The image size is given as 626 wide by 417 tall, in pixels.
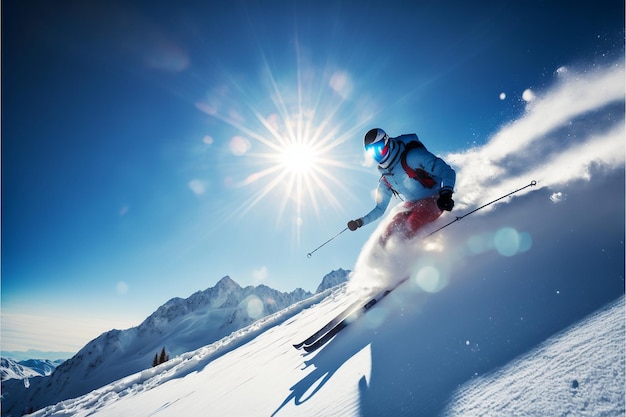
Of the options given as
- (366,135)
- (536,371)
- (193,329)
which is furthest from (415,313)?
(193,329)

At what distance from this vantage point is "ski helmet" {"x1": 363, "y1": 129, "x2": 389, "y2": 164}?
17.9 ft

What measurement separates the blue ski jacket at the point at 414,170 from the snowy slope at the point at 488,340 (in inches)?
51.8

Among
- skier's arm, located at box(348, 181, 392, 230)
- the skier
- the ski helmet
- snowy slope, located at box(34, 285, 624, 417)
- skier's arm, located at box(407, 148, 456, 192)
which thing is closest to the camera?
snowy slope, located at box(34, 285, 624, 417)

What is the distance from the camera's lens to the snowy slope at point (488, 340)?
1.15 m

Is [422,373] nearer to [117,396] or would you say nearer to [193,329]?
[117,396]

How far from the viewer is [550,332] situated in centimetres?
146

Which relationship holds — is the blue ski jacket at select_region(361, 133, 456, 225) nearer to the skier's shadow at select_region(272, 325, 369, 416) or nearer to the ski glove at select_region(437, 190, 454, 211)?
the ski glove at select_region(437, 190, 454, 211)

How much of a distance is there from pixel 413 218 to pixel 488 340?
12.0 ft

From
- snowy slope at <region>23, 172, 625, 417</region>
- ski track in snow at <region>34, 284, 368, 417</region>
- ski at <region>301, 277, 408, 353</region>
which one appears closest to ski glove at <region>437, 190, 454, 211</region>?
→ snowy slope at <region>23, 172, 625, 417</region>

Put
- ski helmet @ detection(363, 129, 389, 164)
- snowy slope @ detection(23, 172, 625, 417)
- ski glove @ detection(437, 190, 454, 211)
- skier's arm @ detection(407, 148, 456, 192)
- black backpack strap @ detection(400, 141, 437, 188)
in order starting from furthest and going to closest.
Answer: ski helmet @ detection(363, 129, 389, 164) < black backpack strap @ detection(400, 141, 437, 188) < skier's arm @ detection(407, 148, 456, 192) < ski glove @ detection(437, 190, 454, 211) < snowy slope @ detection(23, 172, 625, 417)

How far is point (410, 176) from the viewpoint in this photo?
5.48 metres

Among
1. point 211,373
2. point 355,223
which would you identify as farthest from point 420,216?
point 211,373

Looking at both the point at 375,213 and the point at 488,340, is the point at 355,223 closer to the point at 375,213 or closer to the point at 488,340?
the point at 375,213

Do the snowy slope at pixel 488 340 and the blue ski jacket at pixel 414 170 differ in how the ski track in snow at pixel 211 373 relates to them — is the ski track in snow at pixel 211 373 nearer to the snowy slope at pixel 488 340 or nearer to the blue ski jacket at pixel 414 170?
the snowy slope at pixel 488 340
